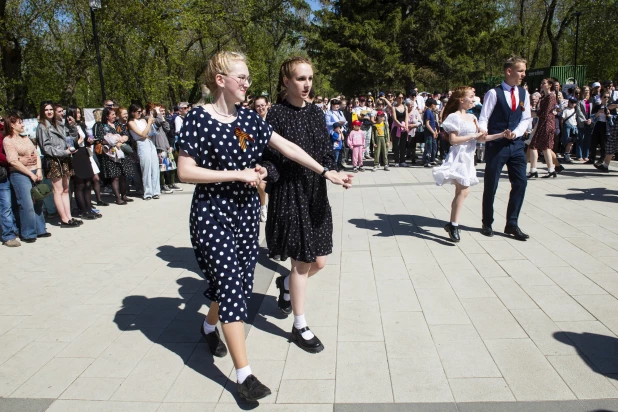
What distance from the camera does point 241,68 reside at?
283 cm

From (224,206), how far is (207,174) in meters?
0.25

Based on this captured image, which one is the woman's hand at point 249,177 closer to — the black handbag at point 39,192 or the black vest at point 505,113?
the black vest at point 505,113

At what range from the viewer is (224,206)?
2.90 m

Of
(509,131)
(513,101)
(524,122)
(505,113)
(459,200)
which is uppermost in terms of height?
(513,101)

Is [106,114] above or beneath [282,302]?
above

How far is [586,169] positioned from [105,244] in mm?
9891

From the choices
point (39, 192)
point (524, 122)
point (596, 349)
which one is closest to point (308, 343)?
point (596, 349)

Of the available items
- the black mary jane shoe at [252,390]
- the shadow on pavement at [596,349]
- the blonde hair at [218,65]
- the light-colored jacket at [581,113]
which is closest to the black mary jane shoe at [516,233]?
the shadow on pavement at [596,349]

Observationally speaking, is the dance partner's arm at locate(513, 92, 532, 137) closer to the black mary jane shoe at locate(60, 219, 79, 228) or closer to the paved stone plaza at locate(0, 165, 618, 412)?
the paved stone plaza at locate(0, 165, 618, 412)

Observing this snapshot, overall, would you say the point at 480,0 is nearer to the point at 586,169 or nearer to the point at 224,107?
the point at 586,169

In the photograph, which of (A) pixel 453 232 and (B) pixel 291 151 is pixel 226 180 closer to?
(B) pixel 291 151

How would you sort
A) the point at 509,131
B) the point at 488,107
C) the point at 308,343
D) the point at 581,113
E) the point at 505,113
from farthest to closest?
the point at 581,113 < the point at 488,107 < the point at 505,113 < the point at 509,131 < the point at 308,343

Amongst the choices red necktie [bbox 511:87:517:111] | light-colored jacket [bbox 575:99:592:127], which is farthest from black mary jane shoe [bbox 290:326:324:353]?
light-colored jacket [bbox 575:99:592:127]

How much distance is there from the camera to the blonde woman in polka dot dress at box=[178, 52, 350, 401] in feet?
9.15
